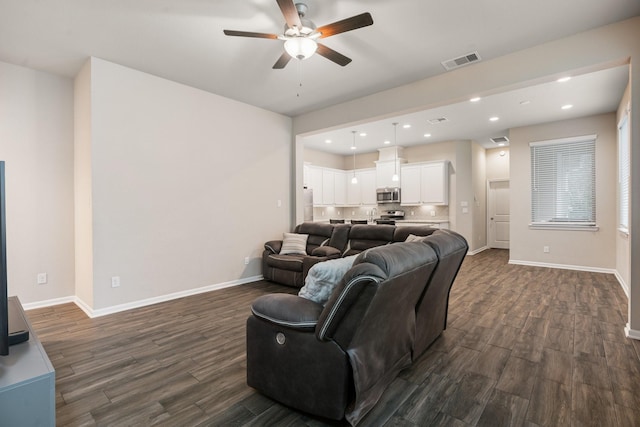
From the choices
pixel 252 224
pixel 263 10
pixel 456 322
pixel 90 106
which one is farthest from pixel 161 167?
pixel 456 322

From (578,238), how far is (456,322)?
4446 millimetres

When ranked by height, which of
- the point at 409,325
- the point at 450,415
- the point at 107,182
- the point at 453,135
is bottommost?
the point at 450,415

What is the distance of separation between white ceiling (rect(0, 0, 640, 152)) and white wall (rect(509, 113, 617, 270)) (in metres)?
1.95

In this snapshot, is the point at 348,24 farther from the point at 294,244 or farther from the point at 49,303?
the point at 49,303

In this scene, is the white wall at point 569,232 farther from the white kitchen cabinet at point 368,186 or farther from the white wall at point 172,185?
the white wall at point 172,185

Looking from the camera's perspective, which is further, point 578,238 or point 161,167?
point 578,238

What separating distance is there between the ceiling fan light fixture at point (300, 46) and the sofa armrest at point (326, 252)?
2.91m

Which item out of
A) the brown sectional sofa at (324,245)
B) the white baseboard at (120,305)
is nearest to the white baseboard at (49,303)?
the white baseboard at (120,305)

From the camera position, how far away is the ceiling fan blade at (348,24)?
239 centimetres

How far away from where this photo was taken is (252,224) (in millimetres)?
5324

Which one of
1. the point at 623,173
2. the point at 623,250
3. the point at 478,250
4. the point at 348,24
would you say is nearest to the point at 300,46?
the point at 348,24

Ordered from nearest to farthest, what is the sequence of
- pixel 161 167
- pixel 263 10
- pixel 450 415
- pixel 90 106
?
pixel 450 415 → pixel 263 10 → pixel 90 106 → pixel 161 167

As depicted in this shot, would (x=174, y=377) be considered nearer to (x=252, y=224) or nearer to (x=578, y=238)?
(x=252, y=224)

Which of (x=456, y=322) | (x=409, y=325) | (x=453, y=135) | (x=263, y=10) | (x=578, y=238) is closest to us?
(x=409, y=325)
